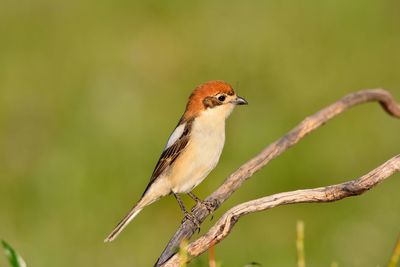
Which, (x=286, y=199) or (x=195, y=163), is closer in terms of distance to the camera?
(x=286, y=199)

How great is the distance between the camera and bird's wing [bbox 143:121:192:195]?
638 cm

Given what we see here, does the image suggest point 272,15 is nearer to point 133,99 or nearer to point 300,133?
point 133,99

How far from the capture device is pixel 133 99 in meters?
10.2

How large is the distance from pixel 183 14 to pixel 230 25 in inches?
25.6

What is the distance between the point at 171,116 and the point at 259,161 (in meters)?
5.22

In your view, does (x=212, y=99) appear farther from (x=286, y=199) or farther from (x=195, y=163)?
(x=286, y=199)

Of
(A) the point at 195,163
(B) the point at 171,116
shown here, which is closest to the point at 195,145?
(A) the point at 195,163

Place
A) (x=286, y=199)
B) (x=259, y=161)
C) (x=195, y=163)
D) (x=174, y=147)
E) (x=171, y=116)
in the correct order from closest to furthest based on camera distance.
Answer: (x=286, y=199) → (x=259, y=161) → (x=195, y=163) → (x=174, y=147) → (x=171, y=116)

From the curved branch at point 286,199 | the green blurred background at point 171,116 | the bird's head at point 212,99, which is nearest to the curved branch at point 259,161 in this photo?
the curved branch at point 286,199

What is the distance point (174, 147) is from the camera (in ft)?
21.0

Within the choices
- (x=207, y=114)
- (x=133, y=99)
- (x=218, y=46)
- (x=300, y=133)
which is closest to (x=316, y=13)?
(x=218, y=46)

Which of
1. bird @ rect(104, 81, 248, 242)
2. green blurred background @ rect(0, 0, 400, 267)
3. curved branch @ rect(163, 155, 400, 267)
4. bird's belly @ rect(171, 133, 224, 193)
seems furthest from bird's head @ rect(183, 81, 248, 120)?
curved branch @ rect(163, 155, 400, 267)

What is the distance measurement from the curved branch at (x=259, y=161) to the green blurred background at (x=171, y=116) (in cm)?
222

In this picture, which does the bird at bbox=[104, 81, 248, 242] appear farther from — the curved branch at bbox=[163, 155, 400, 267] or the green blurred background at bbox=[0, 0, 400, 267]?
the curved branch at bbox=[163, 155, 400, 267]
